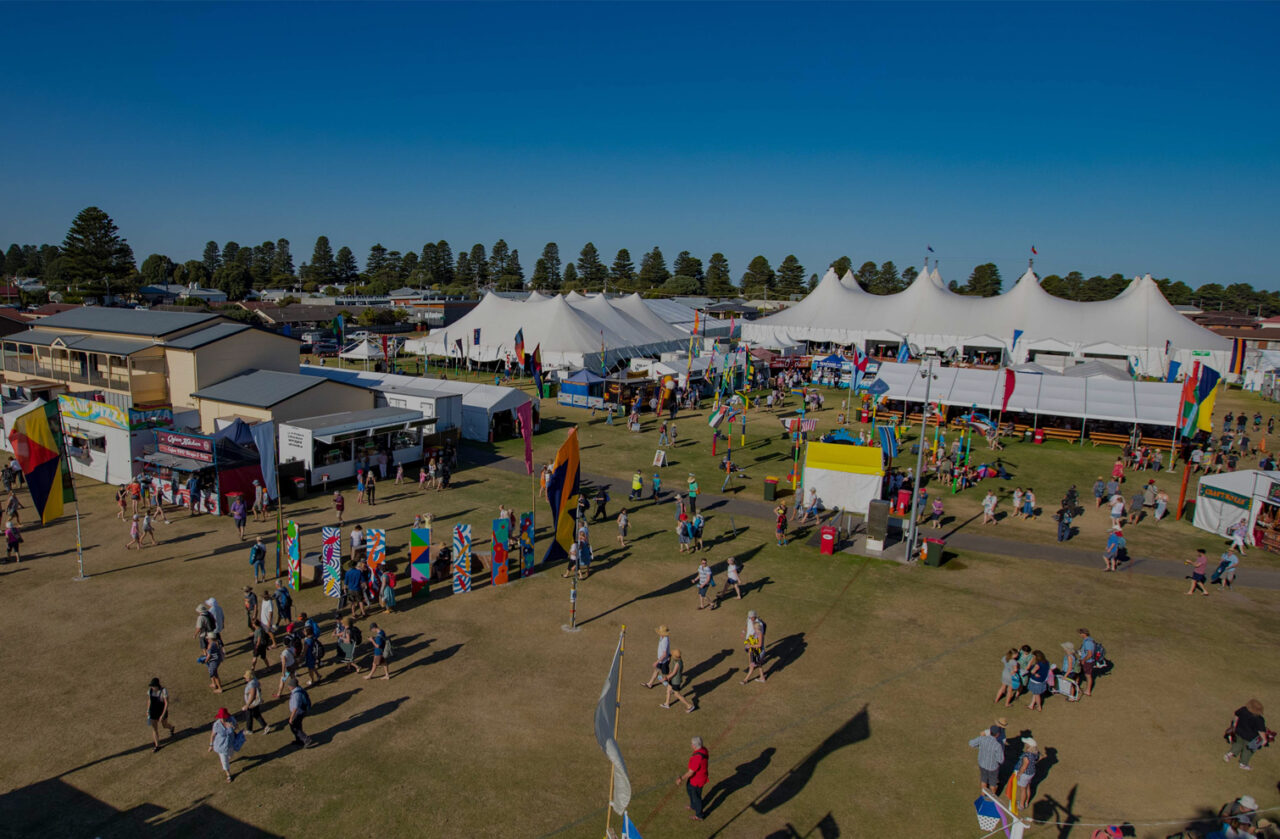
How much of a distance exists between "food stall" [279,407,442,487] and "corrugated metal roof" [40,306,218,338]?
8052mm

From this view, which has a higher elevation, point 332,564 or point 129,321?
point 129,321

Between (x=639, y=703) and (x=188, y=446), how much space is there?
1552 centimetres

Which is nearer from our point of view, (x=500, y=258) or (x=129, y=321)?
(x=129, y=321)

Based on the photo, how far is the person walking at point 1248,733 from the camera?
9.66m

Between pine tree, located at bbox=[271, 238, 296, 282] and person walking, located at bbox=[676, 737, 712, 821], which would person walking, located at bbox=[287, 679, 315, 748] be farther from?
pine tree, located at bbox=[271, 238, 296, 282]

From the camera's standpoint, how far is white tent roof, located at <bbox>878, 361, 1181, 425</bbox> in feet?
98.4

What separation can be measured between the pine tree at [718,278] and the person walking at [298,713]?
116406mm

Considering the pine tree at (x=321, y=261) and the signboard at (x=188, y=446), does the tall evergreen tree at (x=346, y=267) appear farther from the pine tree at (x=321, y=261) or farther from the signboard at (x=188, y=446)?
the signboard at (x=188, y=446)

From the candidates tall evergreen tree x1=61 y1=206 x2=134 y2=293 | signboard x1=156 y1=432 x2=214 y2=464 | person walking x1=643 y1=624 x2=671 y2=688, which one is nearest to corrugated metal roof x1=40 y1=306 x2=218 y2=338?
signboard x1=156 y1=432 x2=214 y2=464

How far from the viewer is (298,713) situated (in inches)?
381

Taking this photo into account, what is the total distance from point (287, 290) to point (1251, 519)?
428 ft

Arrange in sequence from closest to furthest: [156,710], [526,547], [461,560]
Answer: [156,710] < [461,560] < [526,547]

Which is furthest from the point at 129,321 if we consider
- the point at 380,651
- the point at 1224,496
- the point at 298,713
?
the point at 1224,496

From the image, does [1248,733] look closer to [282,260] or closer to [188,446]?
[188,446]
